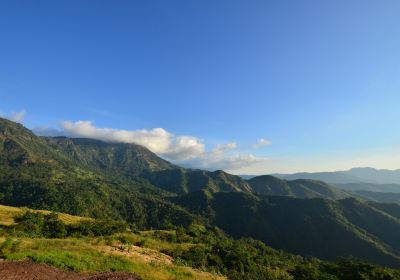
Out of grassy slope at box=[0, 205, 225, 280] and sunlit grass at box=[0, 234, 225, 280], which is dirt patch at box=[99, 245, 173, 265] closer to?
grassy slope at box=[0, 205, 225, 280]

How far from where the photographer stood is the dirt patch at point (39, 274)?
763 inches

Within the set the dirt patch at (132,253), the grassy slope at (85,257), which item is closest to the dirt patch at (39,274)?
the grassy slope at (85,257)

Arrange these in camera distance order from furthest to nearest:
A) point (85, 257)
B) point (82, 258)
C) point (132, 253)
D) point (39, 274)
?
point (132, 253)
point (85, 257)
point (82, 258)
point (39, 274)

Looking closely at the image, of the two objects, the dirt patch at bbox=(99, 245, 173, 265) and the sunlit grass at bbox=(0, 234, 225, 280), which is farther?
the dirt patch at bbox=(99, 245, 173, 265)

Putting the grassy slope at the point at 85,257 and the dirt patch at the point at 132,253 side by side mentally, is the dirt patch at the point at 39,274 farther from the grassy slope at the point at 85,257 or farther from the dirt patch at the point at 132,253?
the dirt patch at the point at 132,253

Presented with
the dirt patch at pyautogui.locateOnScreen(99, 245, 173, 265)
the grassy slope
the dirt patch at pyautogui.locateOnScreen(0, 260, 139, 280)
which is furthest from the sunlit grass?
the dirt patch at pyautogui.locateOnScreen(0, 260, 139, 280)

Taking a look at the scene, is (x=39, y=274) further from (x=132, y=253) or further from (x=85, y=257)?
(x=132, y=253)

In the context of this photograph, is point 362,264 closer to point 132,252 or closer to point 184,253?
point 184,253

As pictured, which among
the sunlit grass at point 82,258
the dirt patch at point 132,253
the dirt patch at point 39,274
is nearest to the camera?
the dirt patch at point 39,274

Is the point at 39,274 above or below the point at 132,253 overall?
above

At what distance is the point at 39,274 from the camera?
790 inches

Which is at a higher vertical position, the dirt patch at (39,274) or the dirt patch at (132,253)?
the dirt patch at (39,274)

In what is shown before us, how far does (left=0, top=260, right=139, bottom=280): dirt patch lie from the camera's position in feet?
63.6

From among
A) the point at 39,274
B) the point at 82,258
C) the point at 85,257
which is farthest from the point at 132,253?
the point at 39,274
